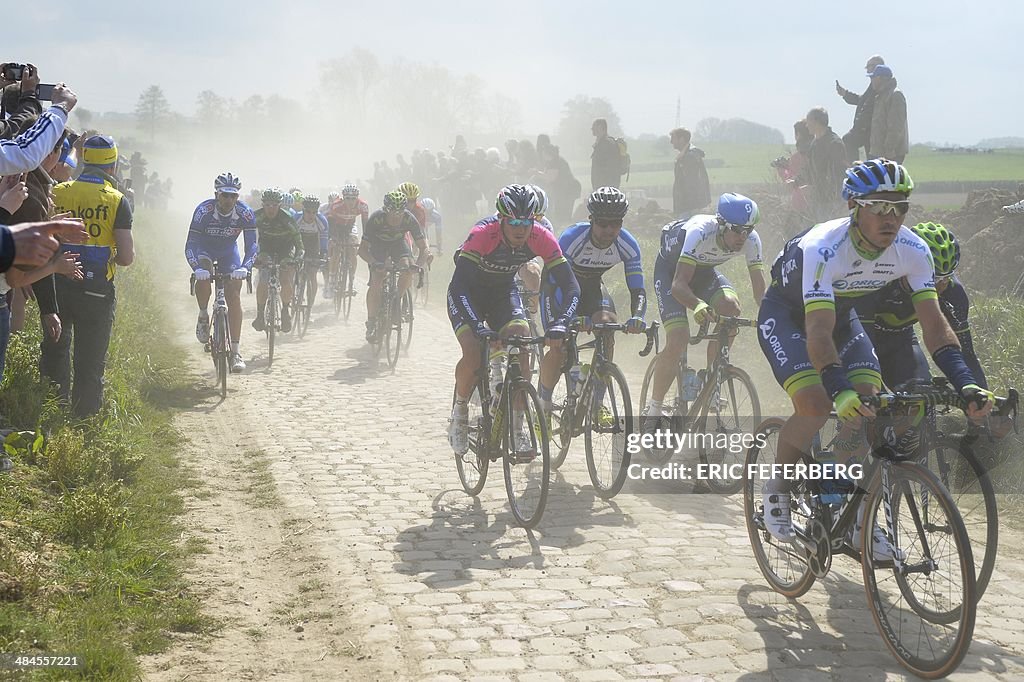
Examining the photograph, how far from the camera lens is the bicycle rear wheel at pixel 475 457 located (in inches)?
325

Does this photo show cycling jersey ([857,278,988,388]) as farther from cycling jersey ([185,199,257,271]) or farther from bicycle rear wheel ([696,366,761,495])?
cycling jersey ([185,199,257,271])

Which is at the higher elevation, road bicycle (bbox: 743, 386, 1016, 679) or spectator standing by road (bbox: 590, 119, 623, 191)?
spectator standing by road (bbox: 590, 119, 623, 191)

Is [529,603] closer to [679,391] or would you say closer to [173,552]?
[173,552]

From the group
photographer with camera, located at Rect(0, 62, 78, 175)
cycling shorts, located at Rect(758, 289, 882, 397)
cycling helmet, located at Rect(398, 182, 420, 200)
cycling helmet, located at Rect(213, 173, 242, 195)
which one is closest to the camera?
photographer with camera, located at Rect(0, 62, 78, 175)

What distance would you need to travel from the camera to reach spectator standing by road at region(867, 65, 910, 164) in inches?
565

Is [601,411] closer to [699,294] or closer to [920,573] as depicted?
[699,294]

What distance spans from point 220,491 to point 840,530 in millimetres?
5092

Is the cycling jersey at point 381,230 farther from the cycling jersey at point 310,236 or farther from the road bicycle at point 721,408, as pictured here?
the road bicycle at point 721,408

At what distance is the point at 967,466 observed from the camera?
559cm

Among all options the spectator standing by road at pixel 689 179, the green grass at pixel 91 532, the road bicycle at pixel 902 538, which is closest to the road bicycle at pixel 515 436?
the road bicycle at pixel 902 538

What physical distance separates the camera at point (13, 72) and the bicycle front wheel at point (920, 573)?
5.52 metres

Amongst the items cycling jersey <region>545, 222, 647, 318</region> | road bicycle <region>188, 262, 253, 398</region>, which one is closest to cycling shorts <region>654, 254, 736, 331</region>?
cycling jersey <region>545, 222, 647, 318</region>

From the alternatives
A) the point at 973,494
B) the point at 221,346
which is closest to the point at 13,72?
the point at 973,494

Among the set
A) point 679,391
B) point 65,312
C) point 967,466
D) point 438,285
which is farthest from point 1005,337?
point 438,285
